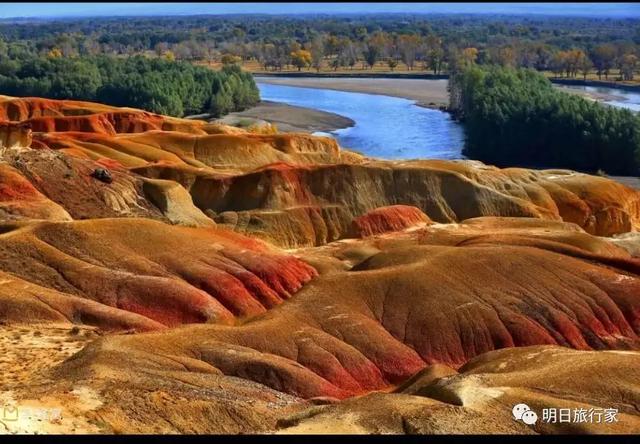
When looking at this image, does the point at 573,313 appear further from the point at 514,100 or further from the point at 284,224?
the point at 514,100

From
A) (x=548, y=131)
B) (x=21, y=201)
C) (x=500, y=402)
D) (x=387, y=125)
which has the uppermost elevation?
(x=500, y=402)

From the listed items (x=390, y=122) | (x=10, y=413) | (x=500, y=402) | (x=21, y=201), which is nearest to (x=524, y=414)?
(x=500, y=402)

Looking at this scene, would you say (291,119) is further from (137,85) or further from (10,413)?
(10,413)

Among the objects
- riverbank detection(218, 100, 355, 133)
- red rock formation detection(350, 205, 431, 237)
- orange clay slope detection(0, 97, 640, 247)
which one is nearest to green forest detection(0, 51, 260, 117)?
riverbank detection(218, 100, 355, 133)

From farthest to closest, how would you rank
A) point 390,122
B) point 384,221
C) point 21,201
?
1. point 390,122
2. point 384,221
3. point 21,201

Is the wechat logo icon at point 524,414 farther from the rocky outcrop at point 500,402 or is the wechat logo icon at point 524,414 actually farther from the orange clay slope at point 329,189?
the orange clay slope at point 329,189

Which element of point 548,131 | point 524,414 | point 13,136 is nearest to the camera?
point 524,414
